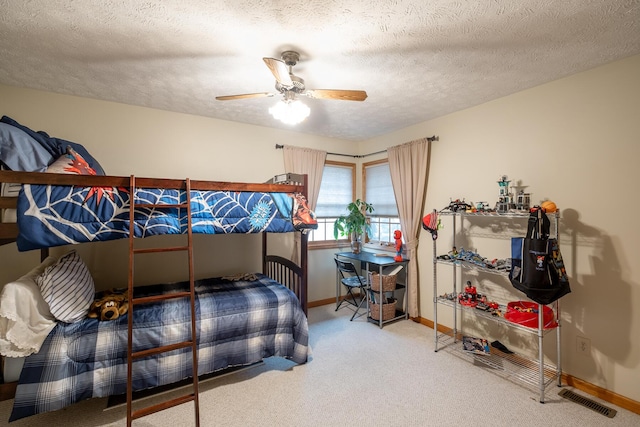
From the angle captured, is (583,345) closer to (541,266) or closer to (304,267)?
(541,266)

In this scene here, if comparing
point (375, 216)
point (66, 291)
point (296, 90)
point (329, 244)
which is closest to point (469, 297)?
point (375, 216)

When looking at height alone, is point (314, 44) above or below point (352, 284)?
above

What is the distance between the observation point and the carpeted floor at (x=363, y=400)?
1989mm

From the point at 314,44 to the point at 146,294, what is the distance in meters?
2.60

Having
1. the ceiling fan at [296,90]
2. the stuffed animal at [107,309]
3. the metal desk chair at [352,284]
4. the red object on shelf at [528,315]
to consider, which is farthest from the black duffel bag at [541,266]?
the stuffed animal at [107,309]

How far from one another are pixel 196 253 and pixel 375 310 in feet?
7.69

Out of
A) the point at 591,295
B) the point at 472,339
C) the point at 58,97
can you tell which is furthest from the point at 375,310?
the point at 58,97

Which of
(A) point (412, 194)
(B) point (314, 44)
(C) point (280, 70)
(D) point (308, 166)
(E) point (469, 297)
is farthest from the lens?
(D) point (308, 166)

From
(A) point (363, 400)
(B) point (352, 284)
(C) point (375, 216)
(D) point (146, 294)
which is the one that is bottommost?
(A) point (363, 400)

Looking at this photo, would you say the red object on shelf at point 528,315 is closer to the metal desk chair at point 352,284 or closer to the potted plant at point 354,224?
the metal desk chair at point 352,284

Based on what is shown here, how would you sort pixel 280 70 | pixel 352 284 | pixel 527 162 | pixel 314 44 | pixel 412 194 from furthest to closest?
pixel 352 284, pixel 412 194, pixel 527 162, pixel 314 44, pixel 280 70

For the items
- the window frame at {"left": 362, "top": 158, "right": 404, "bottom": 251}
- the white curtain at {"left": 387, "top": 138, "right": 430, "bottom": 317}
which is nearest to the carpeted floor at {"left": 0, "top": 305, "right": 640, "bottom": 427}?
the white curtain at {"left": 387, "top": 138, "right": 430, "bottom": 317}

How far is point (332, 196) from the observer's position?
4.55 metres

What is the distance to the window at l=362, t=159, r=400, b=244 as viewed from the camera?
4.26 meters
